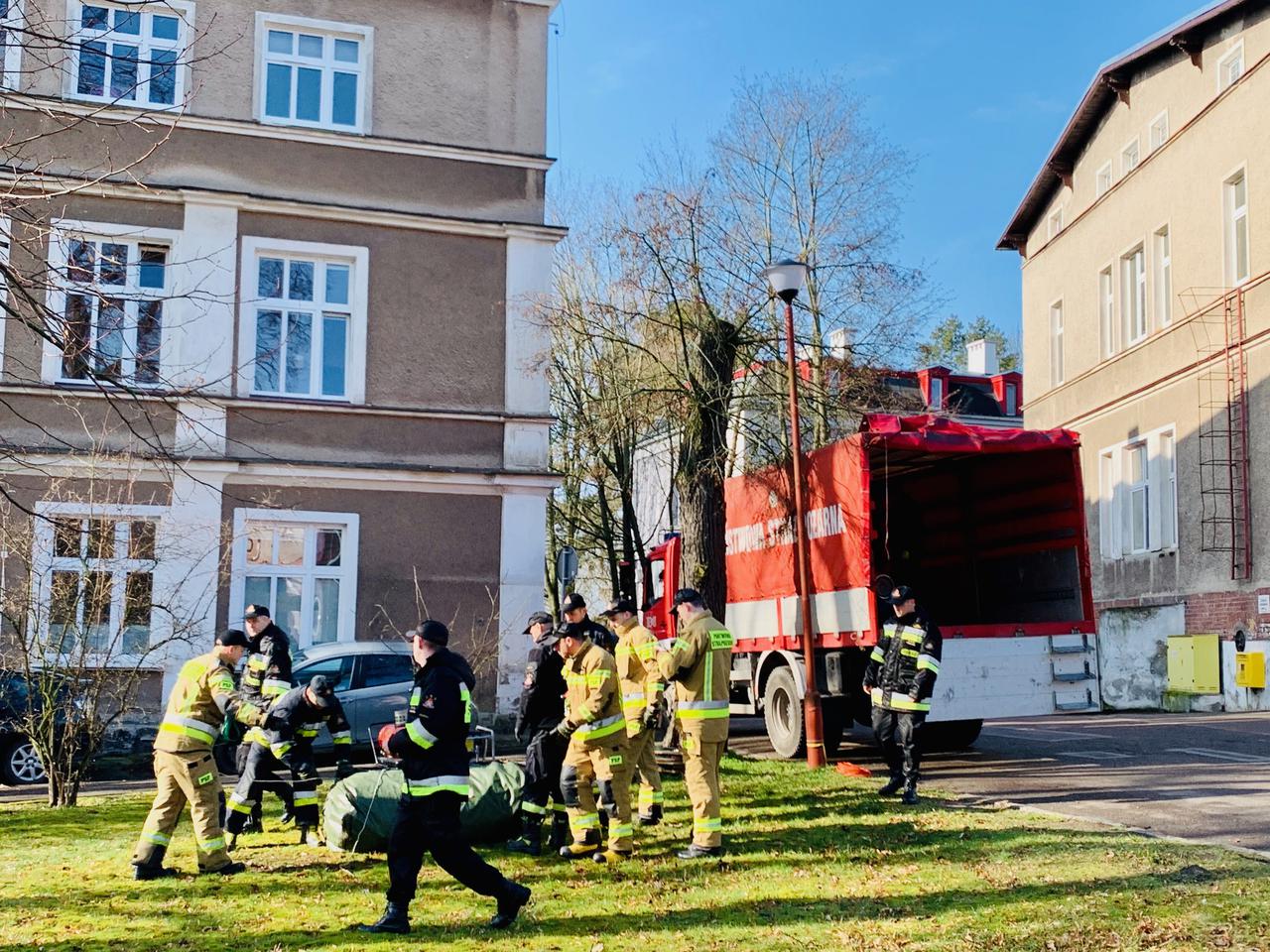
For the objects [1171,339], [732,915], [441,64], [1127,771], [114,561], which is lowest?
[732,915]

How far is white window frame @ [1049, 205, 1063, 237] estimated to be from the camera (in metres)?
30.9

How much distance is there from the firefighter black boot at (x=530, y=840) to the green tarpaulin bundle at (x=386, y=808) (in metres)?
0.15

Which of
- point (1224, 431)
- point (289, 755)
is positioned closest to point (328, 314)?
point (289, 755)

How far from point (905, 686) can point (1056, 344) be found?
21606mm

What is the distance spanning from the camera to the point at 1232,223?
2241 cm

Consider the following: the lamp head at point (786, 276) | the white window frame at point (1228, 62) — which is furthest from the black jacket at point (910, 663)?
the white window frame at point (1228, 62)

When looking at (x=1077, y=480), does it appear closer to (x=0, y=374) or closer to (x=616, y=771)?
(x=616, y=771)

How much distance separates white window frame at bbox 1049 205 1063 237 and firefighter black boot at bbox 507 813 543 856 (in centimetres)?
2525

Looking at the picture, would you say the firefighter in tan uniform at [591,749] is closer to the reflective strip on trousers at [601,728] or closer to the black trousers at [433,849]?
the reflective strip on trousers at [601,728]

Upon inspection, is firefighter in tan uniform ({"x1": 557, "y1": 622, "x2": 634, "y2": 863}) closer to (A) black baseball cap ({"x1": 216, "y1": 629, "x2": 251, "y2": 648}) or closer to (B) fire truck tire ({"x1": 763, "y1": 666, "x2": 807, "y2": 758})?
(A) black baseball cap ({"x1": 216, "y1": 629, "x2": 251, "y2": 648})

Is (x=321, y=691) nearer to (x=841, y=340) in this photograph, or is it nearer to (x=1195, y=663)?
(x=841, y=340)

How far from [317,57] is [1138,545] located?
17.9 m

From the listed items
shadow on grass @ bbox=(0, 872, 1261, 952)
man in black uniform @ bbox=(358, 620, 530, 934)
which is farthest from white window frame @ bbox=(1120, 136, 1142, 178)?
man in black uniform @ bbox=(358, 620, 530, 934)

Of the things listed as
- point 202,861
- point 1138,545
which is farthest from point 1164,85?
point 202,861
